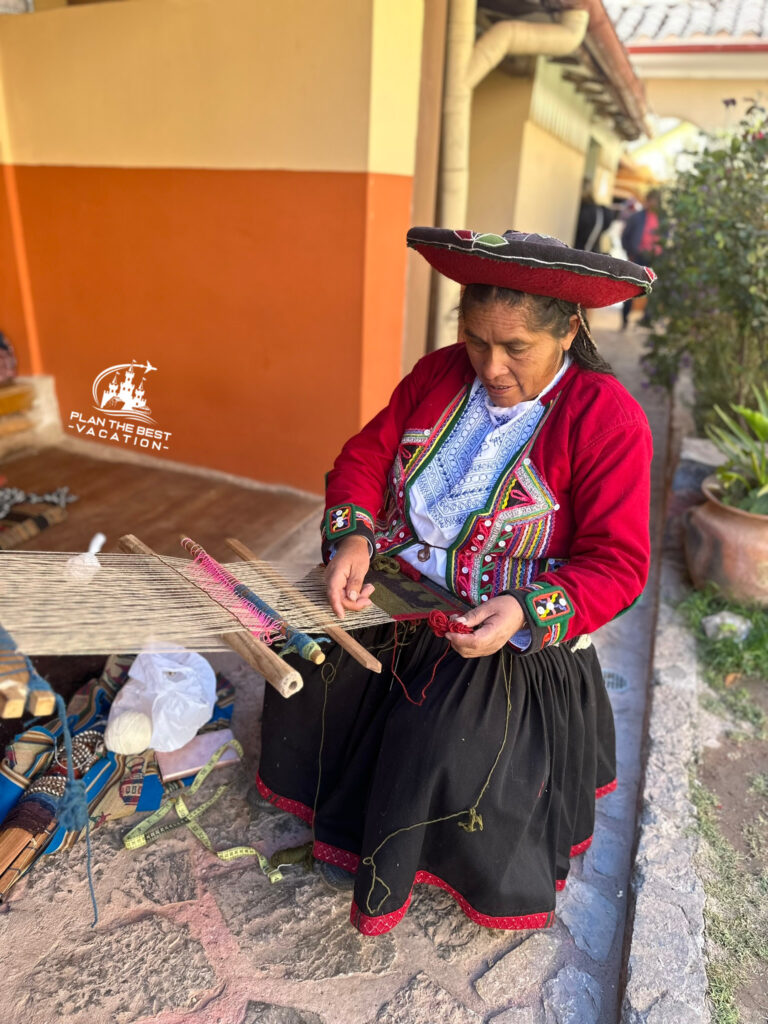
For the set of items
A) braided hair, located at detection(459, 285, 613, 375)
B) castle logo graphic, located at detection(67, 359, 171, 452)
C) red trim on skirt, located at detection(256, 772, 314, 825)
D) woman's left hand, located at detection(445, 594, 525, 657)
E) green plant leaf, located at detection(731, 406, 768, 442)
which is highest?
braided hair, located at detection(459, 285, 613, 375)

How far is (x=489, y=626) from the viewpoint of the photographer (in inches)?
63.9

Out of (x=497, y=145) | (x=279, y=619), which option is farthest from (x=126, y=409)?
(x=497, y=145)

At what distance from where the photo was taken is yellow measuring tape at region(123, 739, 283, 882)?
201 cm

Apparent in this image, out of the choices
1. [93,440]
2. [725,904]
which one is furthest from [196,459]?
[725,904]

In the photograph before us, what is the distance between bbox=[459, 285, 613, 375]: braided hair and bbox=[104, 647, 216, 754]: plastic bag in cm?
127

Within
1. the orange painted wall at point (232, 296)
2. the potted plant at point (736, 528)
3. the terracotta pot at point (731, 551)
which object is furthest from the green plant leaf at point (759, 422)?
the orange painted wall at point (232, 296)

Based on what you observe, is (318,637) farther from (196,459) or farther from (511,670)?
(196,459)

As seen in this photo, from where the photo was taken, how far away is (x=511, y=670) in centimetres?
181

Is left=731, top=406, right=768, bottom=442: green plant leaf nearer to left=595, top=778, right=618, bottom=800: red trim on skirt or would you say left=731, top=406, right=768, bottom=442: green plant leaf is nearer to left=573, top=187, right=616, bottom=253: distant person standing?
left=595, top=778, right=618, bottom=800: red trim on skirt

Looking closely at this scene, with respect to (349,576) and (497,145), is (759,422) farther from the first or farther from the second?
(497,145)

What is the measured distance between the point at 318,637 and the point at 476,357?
81 cm

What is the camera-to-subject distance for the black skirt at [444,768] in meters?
1.71

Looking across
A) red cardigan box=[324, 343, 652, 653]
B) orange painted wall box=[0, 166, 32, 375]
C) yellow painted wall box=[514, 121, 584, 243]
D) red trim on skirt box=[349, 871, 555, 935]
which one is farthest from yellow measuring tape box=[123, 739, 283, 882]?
yellow painted wall box=[514, 121, 584, 243]

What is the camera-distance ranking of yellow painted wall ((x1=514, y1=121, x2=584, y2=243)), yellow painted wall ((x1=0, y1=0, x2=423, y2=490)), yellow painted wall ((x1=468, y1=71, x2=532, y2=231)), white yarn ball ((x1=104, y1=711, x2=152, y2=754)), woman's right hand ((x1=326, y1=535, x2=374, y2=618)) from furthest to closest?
yellow painted wall ((x1=514, y1=121, x2=584, y2=243)) → yellow painted wall ((x1=468, y1=71, x2=532, y2=231)) → yellow painted wall ((x1=0, y1=0, x2=423, y2=490)) → white yarn ball ((x1=104, y1=711, x2=152, y2=754)) → woman's right hand ((x1=326, y1=535, x2=374, y2=618))
